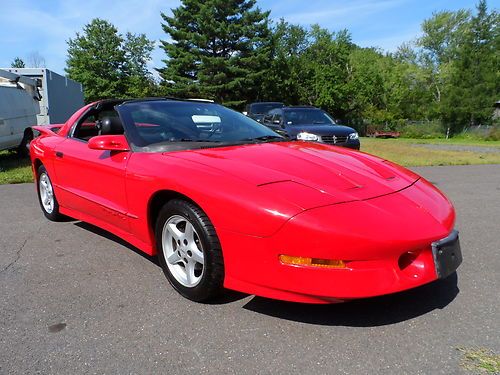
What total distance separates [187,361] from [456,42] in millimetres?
64479

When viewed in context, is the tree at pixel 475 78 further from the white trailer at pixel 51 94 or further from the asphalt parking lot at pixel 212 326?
the asphalt parking lot at pixel 212 326

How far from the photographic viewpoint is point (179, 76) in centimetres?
3806

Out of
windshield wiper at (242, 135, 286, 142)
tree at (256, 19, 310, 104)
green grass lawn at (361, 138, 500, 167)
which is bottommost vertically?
green grass lawn at (361, 138, 500, 167)

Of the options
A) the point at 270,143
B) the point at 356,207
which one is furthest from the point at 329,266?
the point at 270,143

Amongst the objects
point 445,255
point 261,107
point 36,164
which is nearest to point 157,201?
point 445,255

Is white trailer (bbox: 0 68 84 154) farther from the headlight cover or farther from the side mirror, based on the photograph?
the side mirror

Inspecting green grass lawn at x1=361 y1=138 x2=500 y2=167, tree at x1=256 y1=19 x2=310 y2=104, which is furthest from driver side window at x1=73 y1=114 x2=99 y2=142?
tree at x1=256 y1=19 x2=310 y2=104

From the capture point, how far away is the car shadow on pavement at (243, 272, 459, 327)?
2.58 meters

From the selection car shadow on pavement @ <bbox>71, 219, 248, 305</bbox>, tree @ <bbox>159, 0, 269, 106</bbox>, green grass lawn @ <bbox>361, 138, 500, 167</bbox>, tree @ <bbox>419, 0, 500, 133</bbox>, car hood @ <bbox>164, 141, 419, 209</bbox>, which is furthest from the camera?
tree @ <bbox>419, 0, 500, 133</bbox>

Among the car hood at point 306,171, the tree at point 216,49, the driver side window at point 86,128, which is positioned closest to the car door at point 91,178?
the driver side window at point 86,128

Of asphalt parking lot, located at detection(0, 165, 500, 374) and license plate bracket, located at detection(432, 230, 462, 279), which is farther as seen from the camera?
license plate bracket, located at detection(432, 230, 462, 279)

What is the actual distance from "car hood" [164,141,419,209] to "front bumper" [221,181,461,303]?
0.49 feet

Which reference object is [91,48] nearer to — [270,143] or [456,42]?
[456,42]

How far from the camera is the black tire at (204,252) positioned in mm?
2615
